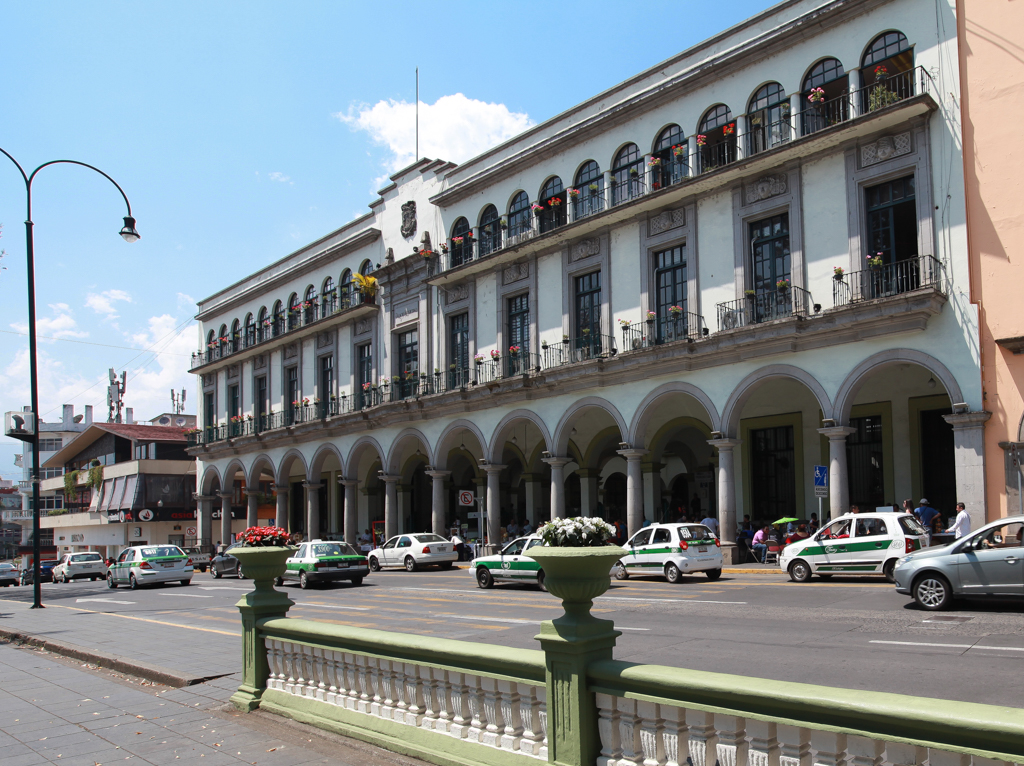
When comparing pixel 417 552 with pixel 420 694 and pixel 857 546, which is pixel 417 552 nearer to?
pixel 857 546

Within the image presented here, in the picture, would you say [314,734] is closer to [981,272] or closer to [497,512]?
[981,272]

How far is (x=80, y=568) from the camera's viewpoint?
42.2m

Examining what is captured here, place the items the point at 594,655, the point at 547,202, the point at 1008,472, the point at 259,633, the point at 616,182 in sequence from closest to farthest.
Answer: the point at 594,655 → the point at 259,633 → the point at 1008,472 → the point at 616,182 → the point at 547,202

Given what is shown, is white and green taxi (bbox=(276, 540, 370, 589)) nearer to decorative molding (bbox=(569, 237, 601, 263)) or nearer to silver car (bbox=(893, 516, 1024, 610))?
decorative molding (bbox=(569, 237, 601, 263))

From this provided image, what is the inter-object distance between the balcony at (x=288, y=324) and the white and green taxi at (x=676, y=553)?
74.3ft

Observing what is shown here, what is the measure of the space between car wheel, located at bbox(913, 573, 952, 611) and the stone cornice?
8678 millimetres

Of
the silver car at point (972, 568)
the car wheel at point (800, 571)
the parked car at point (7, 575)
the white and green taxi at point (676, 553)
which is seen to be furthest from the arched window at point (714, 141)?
the parked car at point (7, 575)

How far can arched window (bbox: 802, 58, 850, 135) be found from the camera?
23.0m

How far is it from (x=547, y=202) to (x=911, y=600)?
20.9 metres

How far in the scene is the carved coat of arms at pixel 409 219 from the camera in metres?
39.1

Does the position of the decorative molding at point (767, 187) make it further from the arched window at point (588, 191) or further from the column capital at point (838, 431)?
the column capital at point (838, 431)

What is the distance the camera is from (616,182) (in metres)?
29.1

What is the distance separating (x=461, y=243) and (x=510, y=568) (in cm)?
1783

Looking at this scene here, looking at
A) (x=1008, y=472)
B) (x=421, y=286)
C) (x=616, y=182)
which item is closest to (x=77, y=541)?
(x=421, y=286)
